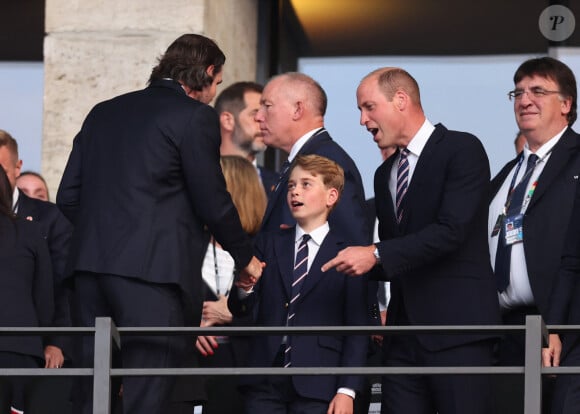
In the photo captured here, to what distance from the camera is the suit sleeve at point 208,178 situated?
22.8ft

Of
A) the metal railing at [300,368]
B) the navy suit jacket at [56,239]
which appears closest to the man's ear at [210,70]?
the metal railing at [300,368]

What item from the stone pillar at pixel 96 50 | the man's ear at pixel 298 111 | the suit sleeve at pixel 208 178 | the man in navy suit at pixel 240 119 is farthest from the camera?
the stone pillar at pixel 96 50

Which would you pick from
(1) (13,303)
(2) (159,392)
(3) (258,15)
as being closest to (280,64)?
(3) (258,15)

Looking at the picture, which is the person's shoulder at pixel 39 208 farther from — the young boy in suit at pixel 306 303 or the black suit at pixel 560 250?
the black suit at pixel 560 250

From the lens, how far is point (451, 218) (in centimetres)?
710

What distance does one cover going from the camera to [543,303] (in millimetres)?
7430

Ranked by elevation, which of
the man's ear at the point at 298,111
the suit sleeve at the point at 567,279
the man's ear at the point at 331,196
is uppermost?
the man's ear at the point at 298,111

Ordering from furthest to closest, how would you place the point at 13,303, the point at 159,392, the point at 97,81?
1. the point at 97,81
2. the point at 13,303
3. the point at 159,392

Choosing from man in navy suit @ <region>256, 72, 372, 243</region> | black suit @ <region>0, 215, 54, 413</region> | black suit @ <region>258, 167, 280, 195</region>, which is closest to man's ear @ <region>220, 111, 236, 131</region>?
black suit @ <region>258, 167, 280, 195</region>

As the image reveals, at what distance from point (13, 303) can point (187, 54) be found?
1.62 meters

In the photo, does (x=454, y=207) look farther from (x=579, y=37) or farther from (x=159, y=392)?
(x=579, y=37)

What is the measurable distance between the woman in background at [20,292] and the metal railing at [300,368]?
1508mm

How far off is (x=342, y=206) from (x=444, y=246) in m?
0.92

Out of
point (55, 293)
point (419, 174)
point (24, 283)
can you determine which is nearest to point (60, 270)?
point (55, 293)
